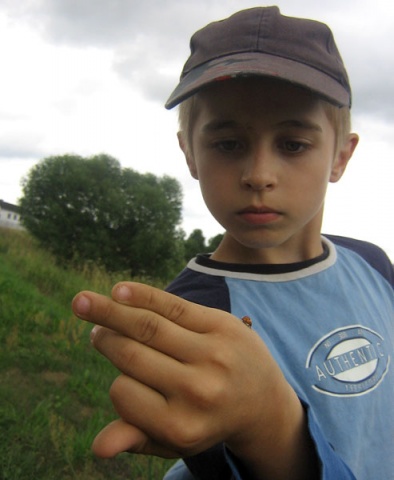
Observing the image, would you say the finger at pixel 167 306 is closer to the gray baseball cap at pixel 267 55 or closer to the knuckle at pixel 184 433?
the knuckle at pixel 184 433

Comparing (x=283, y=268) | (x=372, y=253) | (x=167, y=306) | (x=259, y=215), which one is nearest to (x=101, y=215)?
(x=372, y=253)

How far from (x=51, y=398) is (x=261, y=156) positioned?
2.78 meters

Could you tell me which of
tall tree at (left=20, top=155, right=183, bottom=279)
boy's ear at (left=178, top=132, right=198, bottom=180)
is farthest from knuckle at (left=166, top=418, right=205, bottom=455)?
tall tree at (left=20, top=155, right=183, bottom=279)

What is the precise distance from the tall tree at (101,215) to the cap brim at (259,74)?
14782mm

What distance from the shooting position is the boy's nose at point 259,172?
3.66 ft

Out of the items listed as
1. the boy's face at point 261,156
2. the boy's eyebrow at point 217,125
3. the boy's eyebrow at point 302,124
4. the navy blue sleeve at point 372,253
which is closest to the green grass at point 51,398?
the navy blue sleeve at point 372,253

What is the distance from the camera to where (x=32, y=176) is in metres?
17.2

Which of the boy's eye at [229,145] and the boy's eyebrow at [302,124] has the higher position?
the boy's eyebrow at [302,124]

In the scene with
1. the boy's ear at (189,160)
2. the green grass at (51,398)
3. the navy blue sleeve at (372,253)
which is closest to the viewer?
the boy's ear at (189,160)

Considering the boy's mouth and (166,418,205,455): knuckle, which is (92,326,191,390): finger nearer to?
(166,418,205,455): knuckle

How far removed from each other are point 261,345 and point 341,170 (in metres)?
0.86

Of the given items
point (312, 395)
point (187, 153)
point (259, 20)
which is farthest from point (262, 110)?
point (312, 395)

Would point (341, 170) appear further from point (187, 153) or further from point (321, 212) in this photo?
point (187, 153)

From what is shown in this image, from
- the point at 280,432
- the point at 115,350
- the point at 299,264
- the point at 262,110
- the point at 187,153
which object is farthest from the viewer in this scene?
the point at 187,153
